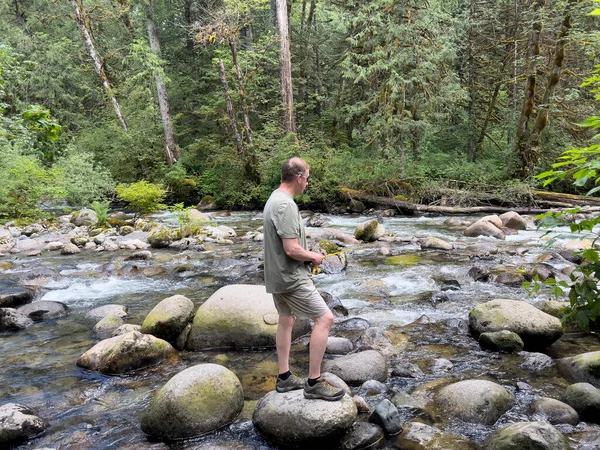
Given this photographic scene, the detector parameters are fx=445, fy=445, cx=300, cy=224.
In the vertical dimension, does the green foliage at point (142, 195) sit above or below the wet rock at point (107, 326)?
above

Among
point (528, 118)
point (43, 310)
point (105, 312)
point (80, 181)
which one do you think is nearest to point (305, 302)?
point (105, 312)

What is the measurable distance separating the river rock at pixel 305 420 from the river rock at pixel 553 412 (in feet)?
5.49

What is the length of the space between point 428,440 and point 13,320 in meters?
6.00

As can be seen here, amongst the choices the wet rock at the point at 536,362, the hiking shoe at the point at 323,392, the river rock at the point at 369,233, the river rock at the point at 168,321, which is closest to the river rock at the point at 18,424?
the river rock at the point at 168,321

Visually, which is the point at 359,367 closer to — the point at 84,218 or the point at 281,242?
the point at 281,242

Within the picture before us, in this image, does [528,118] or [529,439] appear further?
[528,118]

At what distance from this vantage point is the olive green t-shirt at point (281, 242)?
11.6ft

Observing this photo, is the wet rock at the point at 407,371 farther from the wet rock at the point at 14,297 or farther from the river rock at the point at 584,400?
the wet rock at the point at 14,297

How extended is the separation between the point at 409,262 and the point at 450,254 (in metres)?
1.16

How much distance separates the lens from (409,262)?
9.48m

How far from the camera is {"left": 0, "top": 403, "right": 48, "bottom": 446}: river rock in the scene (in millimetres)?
3756

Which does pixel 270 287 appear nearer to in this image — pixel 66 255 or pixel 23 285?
pixel 23 285

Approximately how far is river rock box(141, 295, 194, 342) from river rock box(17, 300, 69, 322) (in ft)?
7.04

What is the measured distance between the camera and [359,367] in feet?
15.5
